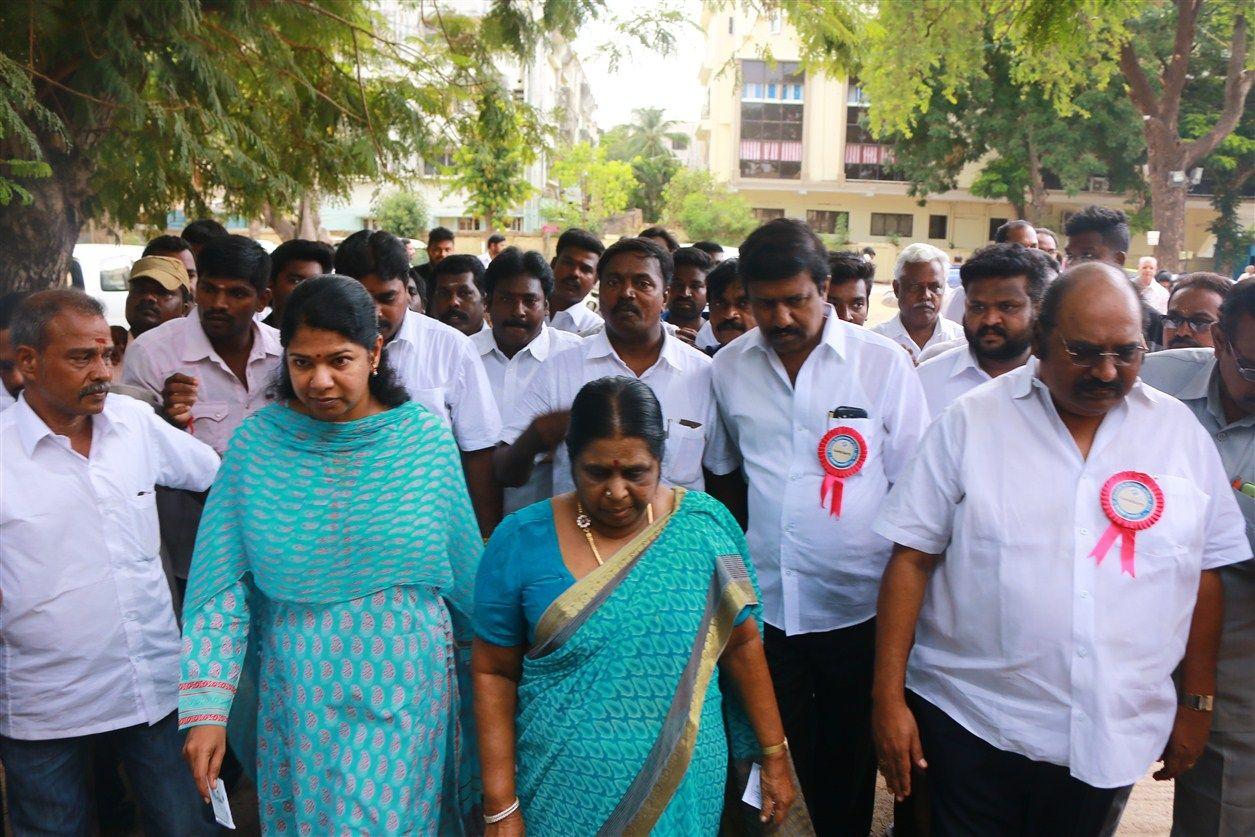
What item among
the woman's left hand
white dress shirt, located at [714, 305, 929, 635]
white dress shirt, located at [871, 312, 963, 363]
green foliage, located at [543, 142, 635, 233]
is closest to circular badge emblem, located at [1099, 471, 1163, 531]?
white dress shirt, located at [714, 305, 929, 635]

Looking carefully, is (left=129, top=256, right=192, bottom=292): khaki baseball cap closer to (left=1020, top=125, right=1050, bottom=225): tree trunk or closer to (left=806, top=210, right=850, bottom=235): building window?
(left=1020, top=125, right=1050, bottom=225): tree trunk

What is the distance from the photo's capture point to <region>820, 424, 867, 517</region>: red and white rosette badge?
10.4 ft

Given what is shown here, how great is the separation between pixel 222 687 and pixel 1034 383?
6.90ft

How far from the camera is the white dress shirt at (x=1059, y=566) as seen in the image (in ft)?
8.04

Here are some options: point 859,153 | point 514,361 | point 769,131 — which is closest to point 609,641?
point 514,361

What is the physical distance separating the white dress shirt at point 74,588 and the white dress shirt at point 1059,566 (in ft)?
6.66

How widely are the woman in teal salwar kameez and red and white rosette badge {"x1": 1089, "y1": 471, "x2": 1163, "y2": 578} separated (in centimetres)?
159

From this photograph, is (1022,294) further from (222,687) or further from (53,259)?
(53,259)

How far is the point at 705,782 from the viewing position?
250 centimetres

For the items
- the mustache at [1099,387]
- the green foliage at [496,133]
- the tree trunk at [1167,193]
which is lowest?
the mustache at [1099,387]

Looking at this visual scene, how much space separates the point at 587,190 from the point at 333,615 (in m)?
38.2

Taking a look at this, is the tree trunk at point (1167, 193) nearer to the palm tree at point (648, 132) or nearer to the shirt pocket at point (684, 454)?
the shirt pocket at point (684, 454)

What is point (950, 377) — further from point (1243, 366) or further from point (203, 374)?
point (203, 374)

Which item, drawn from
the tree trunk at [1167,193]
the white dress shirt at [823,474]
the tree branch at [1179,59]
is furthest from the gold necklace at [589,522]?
the tree trunk at [1167,193]
